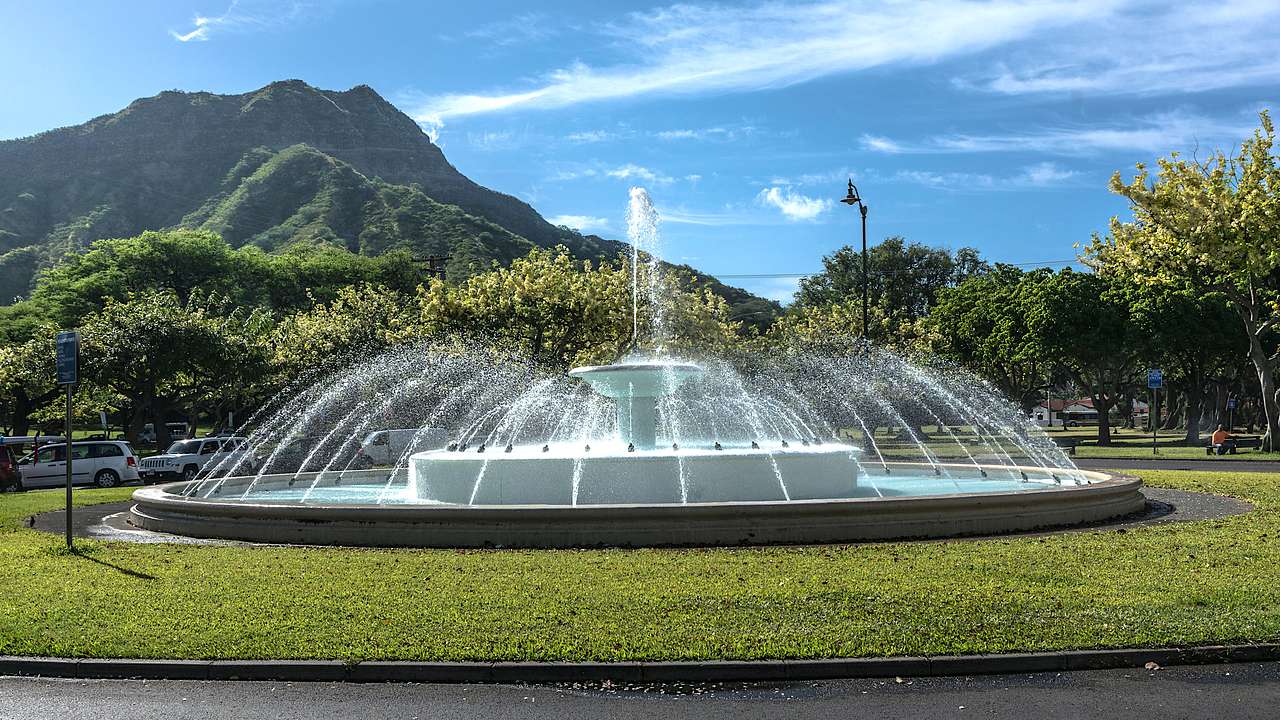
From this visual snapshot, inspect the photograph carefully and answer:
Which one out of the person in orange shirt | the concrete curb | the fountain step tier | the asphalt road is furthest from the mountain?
the asphalt road

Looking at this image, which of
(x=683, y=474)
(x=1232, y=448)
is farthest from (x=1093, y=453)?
(x=683, y=474)

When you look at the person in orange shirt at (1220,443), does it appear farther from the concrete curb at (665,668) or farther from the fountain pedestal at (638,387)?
the concrete curb at (665,668)

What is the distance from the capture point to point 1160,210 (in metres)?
32.5

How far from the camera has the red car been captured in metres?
26.8

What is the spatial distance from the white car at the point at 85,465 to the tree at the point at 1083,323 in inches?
Result: 1591

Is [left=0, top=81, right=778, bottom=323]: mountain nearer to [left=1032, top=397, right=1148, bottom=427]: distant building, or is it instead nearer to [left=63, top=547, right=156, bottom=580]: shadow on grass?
[left=1032, top=397, right=1148, bottom=427]: distant building

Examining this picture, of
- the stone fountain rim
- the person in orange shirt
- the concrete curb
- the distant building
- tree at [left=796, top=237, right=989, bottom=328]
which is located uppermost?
tree at [left=796, top=237, right=989, bottom=328]

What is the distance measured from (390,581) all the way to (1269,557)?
30.3ft

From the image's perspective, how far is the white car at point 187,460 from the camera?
104 ft

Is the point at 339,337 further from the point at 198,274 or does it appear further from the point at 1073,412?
the point at 1073,412

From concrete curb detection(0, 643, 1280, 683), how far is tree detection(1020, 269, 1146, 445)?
45.6 metres

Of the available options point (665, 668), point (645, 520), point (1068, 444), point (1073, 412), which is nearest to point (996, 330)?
point (1068, 444)

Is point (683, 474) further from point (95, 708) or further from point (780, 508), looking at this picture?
point (95, 708)

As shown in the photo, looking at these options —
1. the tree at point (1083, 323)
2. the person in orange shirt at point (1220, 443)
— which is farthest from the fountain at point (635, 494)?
the tree at point (1083, 323)
